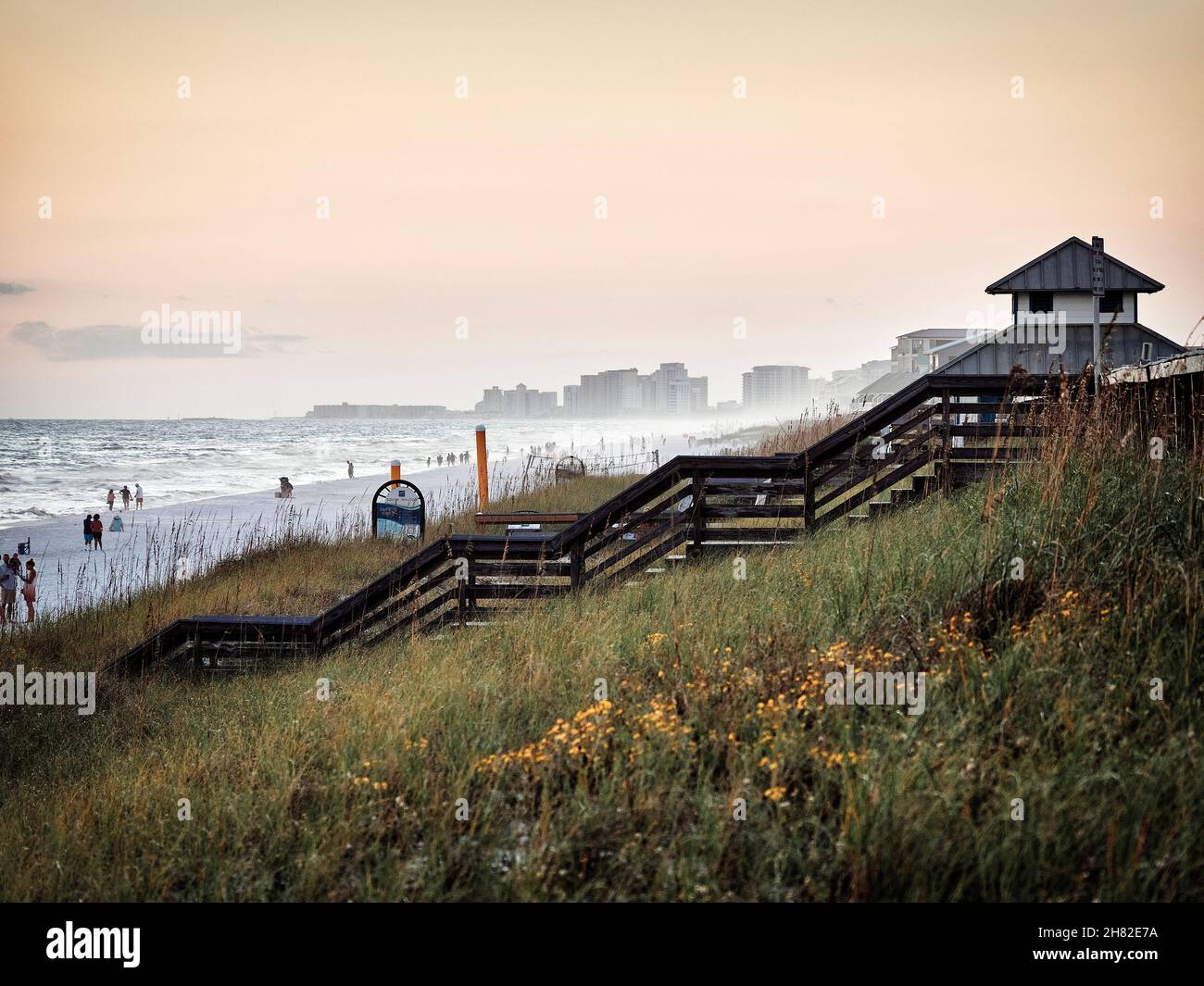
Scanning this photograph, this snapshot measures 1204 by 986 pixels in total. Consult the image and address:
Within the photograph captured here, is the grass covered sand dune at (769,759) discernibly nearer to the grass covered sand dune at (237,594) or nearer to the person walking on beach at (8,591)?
the grass covered sand dune at (237,594)

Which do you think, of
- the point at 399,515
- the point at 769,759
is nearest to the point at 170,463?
the point at 399,515

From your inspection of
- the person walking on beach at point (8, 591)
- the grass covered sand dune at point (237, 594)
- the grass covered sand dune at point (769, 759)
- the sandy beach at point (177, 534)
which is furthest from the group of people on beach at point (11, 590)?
the grass covered sand dune at point (769, 759)

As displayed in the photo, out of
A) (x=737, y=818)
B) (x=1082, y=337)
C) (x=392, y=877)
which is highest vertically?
(x=1082, y=337)

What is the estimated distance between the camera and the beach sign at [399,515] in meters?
17.3

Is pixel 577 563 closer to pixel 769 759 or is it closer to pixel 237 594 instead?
pixel 769 759

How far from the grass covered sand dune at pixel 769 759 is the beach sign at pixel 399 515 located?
10450 millimetres

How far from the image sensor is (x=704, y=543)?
31.6 ft

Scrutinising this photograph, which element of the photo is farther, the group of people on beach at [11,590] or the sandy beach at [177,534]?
the sandy beach at [177,534]

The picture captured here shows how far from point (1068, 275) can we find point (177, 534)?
1136 inches

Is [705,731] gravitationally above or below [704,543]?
below
